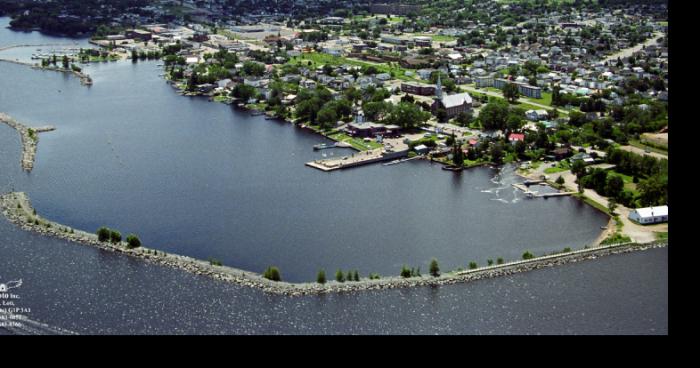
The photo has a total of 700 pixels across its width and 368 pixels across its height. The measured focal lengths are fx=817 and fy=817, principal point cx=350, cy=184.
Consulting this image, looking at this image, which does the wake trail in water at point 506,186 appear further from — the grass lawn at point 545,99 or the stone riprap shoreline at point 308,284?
the grass lawn at point 545,99

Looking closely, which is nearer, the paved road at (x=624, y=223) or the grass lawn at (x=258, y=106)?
the paved road at (x=624, y=223)

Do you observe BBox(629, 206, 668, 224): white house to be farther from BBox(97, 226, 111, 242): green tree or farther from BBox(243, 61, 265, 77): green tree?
BBox(243, 61, 265, 77): green tree

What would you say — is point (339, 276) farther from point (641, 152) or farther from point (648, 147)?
point (648, 147)

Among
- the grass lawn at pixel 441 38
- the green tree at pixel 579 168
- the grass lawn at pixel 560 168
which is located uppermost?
the grass lawn at pixel 441 38

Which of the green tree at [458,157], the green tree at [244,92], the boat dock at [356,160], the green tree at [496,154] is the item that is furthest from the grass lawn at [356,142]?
the green tree at [244,92]
